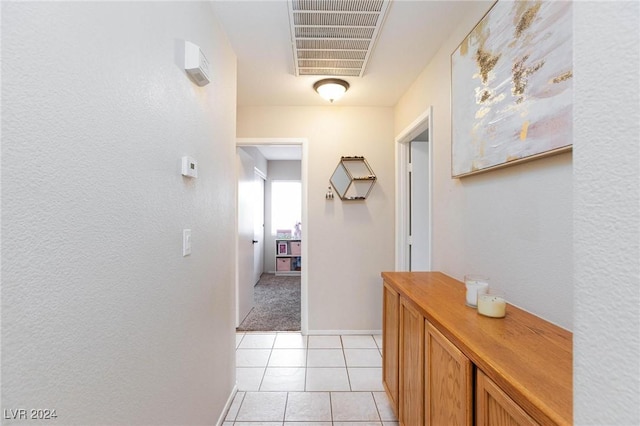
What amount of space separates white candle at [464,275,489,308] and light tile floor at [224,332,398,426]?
3.55 feet

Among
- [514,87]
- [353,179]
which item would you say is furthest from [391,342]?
[353,179]

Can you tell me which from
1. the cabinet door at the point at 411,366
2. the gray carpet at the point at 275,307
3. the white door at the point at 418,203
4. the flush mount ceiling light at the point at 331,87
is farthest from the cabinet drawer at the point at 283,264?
the cabinet door at the point at 411,366

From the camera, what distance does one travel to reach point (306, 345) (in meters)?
2.78

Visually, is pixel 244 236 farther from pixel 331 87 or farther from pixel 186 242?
pixel 186 242

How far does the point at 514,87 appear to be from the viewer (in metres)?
1.19

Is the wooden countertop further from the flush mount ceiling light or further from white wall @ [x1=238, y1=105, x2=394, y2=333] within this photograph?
the flush mount ceiling light

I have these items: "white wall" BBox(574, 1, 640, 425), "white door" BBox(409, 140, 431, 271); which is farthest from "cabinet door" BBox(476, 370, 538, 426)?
"white door" BBox(409, 140, 431, 271)

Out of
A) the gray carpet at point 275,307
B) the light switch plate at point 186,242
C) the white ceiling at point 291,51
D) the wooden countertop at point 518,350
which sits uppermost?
the white ceiling at point 291,51

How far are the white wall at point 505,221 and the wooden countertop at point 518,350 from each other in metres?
0.12

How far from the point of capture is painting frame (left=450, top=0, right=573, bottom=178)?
0.97 metres

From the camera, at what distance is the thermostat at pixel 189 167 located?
1.24 meters

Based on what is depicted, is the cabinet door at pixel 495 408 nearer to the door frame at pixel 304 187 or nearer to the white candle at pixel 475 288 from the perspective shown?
the white candle at pixel 475 288

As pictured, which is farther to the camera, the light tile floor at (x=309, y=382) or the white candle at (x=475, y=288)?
the light tile floor at (x=309, y=382)

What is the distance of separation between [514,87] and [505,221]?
0.58 m
